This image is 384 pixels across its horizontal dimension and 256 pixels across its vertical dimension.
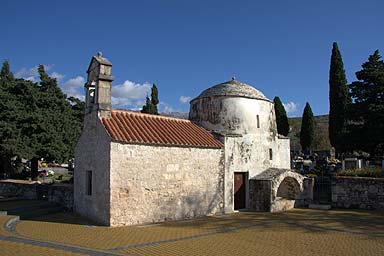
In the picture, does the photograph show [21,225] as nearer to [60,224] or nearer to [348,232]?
[60,224]

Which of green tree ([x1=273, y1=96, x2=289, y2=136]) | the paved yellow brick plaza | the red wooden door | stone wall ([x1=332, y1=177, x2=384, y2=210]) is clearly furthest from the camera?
green tree ([x1=273, y1=96, x2=289, y2=136])

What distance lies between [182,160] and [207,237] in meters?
4.74

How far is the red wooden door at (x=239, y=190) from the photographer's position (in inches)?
710

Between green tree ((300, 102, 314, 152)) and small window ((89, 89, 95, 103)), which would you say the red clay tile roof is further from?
green tree ((300, 102, 314, 152))

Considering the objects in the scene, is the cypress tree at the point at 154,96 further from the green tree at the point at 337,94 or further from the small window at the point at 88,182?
the small window at the point at 88,182

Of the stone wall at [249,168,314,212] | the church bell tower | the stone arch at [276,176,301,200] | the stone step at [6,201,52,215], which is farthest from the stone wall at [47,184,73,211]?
the stone arch at [276,176,301,200]

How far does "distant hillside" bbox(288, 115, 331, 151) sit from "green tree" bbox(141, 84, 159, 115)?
24423 millimetres

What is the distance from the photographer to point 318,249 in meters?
9.66

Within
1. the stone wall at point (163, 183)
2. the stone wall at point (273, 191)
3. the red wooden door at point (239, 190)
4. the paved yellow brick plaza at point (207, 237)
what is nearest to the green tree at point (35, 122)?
the paved yellow brick plaza at point (207, 237)

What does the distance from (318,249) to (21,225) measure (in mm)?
11099

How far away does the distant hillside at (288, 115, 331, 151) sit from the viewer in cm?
5006

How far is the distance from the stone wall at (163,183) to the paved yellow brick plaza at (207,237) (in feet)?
2.61

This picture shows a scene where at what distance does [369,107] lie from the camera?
27.1m

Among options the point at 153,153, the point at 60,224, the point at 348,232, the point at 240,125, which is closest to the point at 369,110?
the point at 240,125
